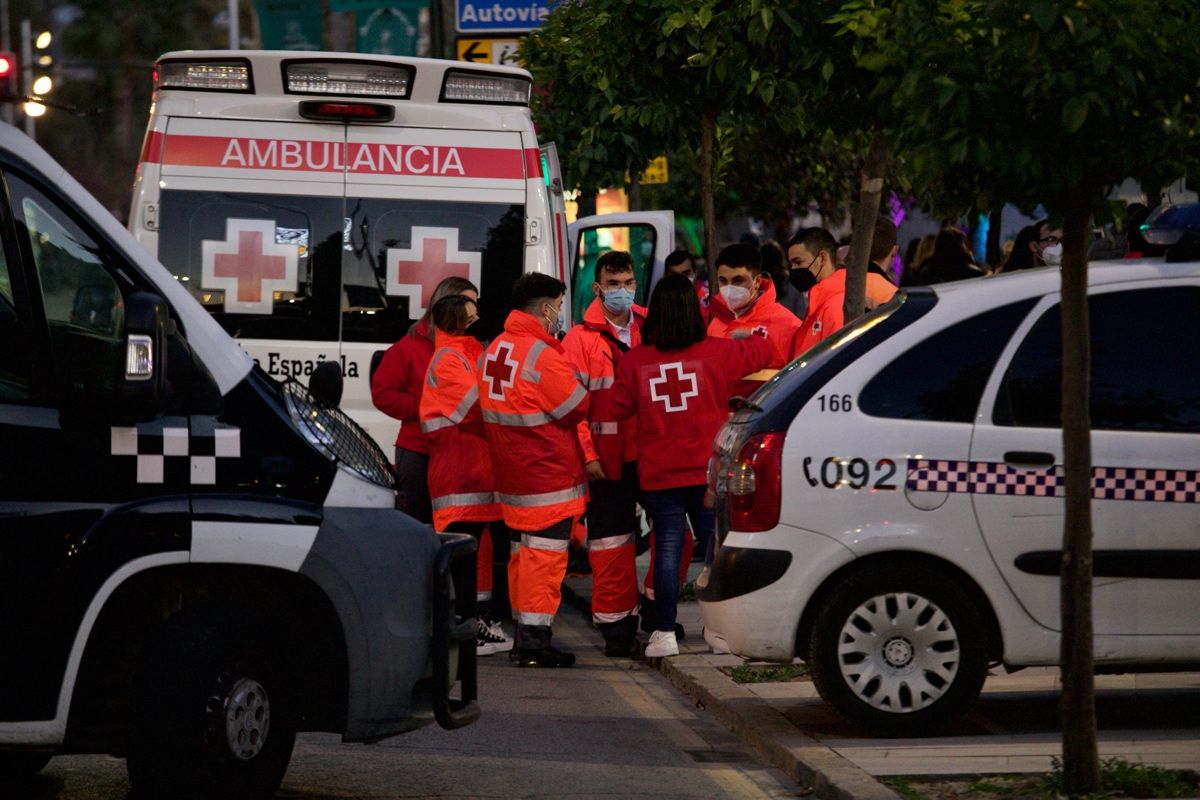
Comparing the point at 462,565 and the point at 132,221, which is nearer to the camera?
the point at 462,565

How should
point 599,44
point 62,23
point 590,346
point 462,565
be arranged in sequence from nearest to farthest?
point 462,565 → point 590,346 → point 599,44 → point 62,23

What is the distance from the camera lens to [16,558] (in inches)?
230

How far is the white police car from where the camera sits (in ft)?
25.6

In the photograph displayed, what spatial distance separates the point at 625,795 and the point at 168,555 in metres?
1.97

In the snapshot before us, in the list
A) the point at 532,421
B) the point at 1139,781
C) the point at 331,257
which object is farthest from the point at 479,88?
the point at 1139,781

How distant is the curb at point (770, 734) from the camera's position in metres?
6.96

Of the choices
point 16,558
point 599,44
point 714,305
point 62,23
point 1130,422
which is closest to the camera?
point 16,558

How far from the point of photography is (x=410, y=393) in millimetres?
10914

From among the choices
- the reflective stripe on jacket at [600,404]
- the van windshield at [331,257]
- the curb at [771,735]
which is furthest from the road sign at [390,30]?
the curb at [771,735]

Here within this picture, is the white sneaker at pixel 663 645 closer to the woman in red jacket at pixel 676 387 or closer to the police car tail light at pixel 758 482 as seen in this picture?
the woman in red jacket at pixel 676 387

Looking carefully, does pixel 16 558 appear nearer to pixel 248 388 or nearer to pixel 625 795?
pixel 248 388

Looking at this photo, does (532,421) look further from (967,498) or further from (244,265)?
(967,498)

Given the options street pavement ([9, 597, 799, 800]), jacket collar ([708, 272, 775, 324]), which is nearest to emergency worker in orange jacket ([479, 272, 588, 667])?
street pavement ([9, 597, 799, 800])

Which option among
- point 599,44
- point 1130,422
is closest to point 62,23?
point 599,44
